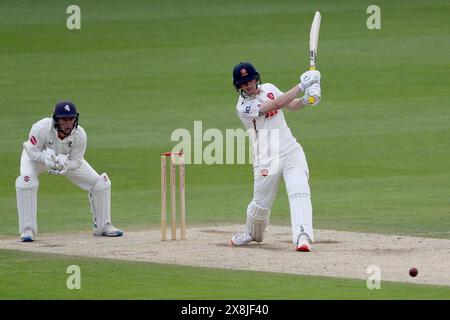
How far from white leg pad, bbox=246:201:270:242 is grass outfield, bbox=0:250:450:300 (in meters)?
1.51

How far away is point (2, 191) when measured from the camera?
17812 mm

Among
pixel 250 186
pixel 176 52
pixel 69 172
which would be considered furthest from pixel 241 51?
pixel 69 172

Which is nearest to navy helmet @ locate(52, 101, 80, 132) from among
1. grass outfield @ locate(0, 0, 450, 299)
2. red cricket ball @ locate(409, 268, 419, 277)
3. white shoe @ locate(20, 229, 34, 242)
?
white shoe @ locate(20, 229, 34, 242)

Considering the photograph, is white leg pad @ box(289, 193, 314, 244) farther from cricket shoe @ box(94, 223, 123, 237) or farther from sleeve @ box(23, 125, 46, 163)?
sleeve @ box(23, 125, 46, 163)

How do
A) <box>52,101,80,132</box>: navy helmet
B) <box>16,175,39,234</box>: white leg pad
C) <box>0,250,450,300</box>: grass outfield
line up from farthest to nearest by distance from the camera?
1. <box>16,175,39,234</box>: white leg pad
2. <box>52,101,80,132</box>: navy helmet
3. <box>0,250,450,300</box>: grass outfield

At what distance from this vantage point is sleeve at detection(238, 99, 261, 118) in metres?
12.8

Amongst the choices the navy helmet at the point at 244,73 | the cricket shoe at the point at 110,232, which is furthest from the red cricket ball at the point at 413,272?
the cricket shoe at the point at 110,232

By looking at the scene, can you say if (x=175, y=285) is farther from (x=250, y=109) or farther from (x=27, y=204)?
(x=27, y=204)

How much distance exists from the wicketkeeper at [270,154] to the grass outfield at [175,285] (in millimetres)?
1446

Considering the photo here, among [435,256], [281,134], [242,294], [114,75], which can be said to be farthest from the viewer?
[114,75]

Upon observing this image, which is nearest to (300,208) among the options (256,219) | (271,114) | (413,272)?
(256,219)
